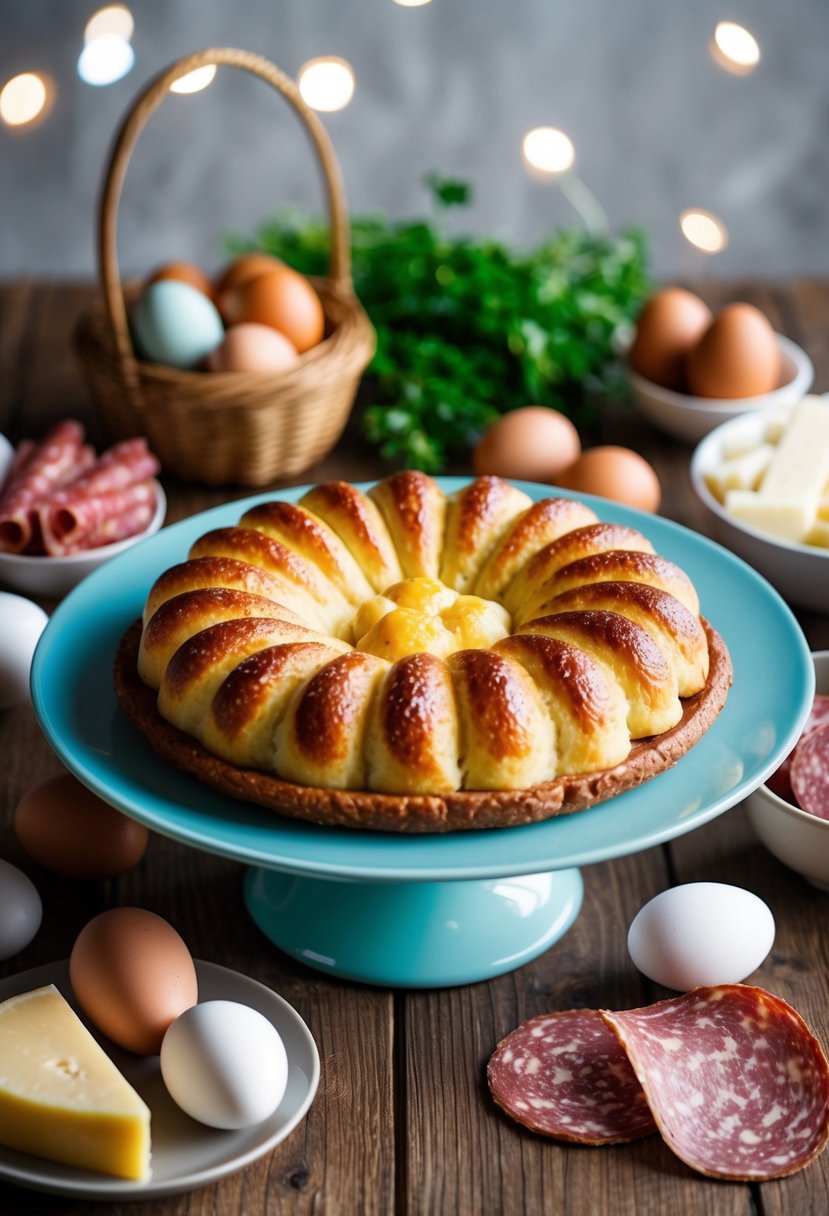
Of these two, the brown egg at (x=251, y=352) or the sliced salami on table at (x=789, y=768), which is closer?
the sliced salami on table at (x=789, y=768)

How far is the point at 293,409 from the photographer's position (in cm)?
253

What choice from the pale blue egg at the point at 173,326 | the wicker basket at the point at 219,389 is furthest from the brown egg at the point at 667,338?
the pale blue egg at the point at 173,326

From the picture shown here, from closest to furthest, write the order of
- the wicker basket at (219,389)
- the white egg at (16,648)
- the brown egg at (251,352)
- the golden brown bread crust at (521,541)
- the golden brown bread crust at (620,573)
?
the golden brown bread crust at (620,573), the golden brown bread crust at (521,541), the white egg at (16,648), the wicker basket at (219,389), the brown egg at (251,352)

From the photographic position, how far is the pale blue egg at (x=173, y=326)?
2.54 meters

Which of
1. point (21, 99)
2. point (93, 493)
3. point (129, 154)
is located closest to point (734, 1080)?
point (93, 493)

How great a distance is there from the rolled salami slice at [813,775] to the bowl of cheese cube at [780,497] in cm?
50

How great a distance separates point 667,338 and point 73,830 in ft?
5.54

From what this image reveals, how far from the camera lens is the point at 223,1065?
4.21 ft

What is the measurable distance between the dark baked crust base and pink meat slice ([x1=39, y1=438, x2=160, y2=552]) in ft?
3.01

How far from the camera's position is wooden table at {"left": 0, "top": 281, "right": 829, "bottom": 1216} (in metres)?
1.30

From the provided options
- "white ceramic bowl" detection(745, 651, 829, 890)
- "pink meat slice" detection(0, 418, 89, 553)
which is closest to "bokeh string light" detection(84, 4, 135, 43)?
"pink meat slice" detection(0, 418, 89, 553)

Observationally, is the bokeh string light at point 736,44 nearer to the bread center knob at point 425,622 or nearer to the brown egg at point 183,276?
the brown egg at point 183,276

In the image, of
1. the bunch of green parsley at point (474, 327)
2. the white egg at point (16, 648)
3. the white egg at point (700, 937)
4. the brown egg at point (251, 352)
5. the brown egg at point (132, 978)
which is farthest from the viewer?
the bunch of green parsley at point (474, 327)

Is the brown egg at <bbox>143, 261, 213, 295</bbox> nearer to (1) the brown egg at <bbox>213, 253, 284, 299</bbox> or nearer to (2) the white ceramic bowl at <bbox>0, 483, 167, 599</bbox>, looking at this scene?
Result: (1) the brown egg at <bbox>213, 253, 284, 299</bbox>
